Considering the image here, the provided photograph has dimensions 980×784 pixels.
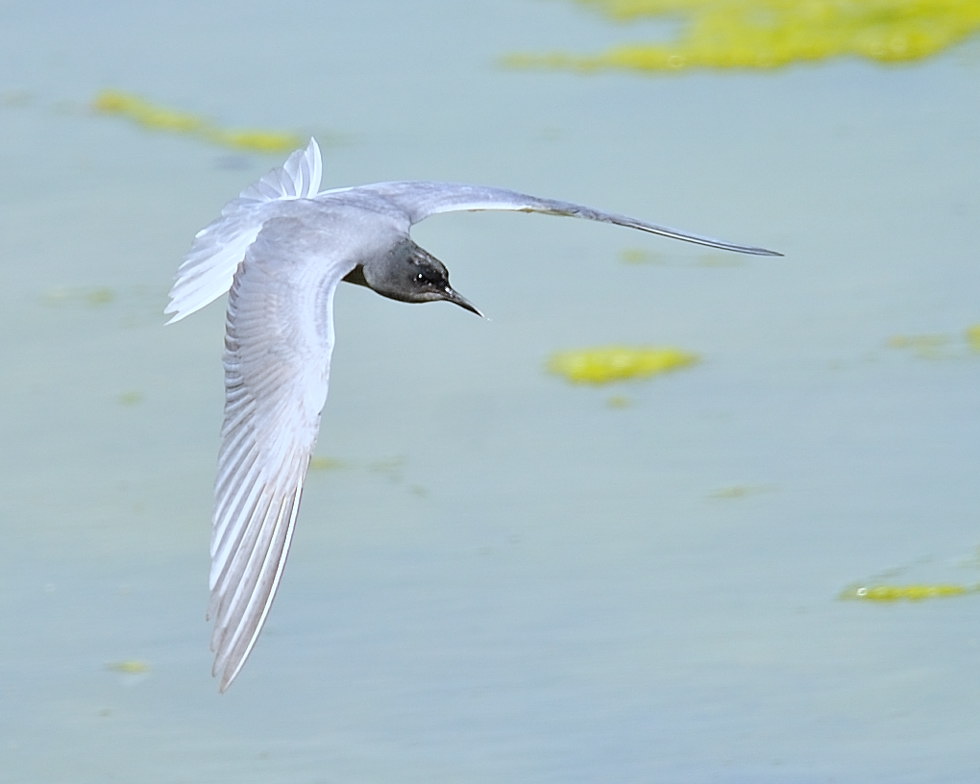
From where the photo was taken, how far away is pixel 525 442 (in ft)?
11.8

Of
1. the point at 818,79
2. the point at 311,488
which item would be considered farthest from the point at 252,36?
the point at 311,488

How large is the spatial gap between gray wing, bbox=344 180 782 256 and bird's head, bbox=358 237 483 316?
54 mm

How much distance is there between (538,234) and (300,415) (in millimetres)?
2176

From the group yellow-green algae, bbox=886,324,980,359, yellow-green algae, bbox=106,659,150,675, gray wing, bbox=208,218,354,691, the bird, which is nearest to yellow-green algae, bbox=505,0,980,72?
yellow-green algae, bbox=886,324,980,359

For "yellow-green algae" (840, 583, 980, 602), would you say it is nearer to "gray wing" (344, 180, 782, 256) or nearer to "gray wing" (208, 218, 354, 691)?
"gray wing" (344, 180, 782, 256)

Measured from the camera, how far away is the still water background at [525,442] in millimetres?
2818

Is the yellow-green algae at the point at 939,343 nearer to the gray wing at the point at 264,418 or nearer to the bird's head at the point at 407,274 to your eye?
the bird's head at the point at 407,274

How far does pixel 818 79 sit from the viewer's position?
5289mm

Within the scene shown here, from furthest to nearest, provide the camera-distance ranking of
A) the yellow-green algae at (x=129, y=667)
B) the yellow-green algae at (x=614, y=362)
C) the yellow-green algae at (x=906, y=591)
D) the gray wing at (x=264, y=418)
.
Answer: the yellow-green algae at (x=614, y=362)
the yellow-green algae at (x=906, y=591)
the yellow-green algae at (x=129, y=667)
the gray wing at (x=264, y=418)

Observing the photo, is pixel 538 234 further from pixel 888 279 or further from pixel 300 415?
pixel 300 415

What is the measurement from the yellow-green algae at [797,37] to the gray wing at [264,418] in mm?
2989

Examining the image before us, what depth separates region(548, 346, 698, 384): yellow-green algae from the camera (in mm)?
3846

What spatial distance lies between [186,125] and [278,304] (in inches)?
107

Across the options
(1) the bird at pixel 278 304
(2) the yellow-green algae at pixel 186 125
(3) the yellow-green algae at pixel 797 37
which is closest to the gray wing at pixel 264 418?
(1) the bird at pixel 278 304
